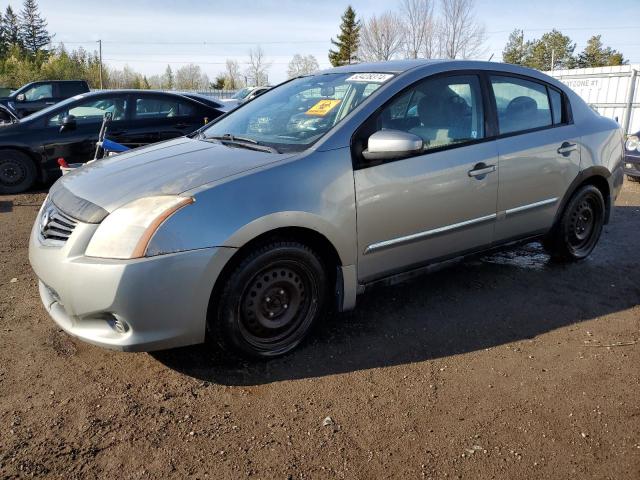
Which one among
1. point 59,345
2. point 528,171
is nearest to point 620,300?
point 528,171

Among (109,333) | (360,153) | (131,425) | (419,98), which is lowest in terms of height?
(131,425)

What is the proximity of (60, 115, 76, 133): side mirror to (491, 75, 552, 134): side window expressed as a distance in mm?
6014

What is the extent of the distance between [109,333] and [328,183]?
1.40 m

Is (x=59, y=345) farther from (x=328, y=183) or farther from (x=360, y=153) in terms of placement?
(x=360, y=153)

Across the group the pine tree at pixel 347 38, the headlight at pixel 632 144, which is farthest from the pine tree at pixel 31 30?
the headlight at pixel 632 144

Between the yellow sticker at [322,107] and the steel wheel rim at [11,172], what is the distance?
5.94m

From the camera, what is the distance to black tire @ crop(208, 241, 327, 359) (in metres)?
2.82

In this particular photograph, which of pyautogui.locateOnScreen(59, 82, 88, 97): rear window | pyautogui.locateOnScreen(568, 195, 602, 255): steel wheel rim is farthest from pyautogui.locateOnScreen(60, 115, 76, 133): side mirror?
pyautogui.locateOnScreen(59, 82, 88, 97): rear window

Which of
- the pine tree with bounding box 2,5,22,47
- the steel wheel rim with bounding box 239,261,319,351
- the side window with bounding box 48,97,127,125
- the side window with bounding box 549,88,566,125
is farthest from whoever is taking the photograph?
the pine tree with bounding box 2,5,22,47

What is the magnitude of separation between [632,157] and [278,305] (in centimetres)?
785

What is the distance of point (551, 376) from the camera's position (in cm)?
296

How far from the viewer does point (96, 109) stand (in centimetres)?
797

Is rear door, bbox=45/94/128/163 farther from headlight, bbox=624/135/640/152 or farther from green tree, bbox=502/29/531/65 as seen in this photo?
green tree, bbox=502/29/531/65

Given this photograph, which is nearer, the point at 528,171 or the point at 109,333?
the point at 109,333
